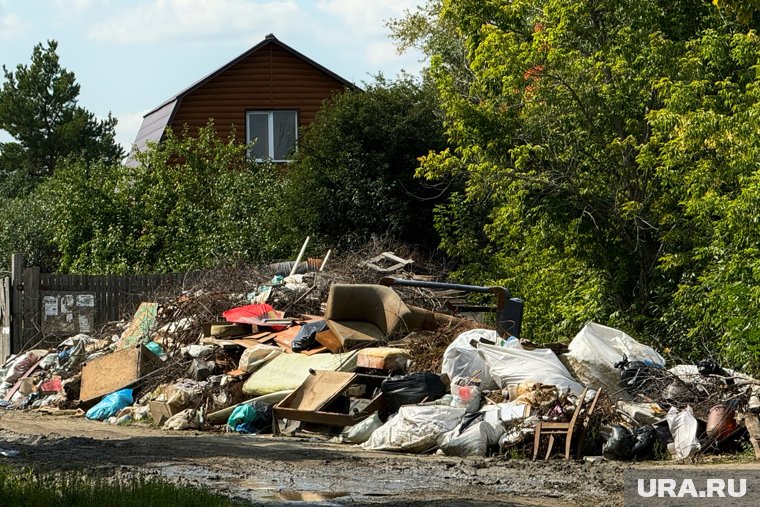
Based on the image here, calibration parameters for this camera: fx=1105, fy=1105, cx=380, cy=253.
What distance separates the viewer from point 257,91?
3503cm

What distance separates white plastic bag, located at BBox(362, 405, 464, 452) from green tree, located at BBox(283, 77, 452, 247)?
1129cm

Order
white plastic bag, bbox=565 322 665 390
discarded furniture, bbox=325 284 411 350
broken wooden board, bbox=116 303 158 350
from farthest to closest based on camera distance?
broken wooden board, bbox=116 303 158 350 < discarded furniture, bbox=325 284 411 350 < white plastic bag, bbox=565 322 665 390

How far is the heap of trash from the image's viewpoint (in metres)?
12.1

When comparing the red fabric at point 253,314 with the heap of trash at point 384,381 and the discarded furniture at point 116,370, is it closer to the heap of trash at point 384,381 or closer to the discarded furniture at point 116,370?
the heap of trash at point 384,381

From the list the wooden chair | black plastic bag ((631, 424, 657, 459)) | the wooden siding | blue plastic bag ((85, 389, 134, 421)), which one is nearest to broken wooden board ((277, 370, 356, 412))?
the wooden chair

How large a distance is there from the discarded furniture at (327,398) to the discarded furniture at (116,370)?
11.5 feet

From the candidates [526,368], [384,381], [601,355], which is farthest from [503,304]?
[384,381]

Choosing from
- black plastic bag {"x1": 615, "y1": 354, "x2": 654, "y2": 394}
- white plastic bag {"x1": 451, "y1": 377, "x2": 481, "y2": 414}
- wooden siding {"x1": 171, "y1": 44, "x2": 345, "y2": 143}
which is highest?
wooden siding {"x1": 171, "y1": 44, "x2": 345, "y2": 143}

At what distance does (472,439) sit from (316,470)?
2079 mm

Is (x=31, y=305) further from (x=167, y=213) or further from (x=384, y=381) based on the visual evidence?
A: (x=384, y=381)

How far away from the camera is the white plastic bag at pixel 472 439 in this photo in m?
12.0

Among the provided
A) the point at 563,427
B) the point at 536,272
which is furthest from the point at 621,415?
the point at 536,272

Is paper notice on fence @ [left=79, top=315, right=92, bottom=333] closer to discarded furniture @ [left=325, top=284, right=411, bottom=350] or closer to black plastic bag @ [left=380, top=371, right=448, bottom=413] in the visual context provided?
discarded furniture @ [left=325, top=284, right=411, bottom=350]

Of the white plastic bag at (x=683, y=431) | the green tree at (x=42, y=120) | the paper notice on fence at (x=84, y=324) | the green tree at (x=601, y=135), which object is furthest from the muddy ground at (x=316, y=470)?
the green tree at (x=42, y=120)
